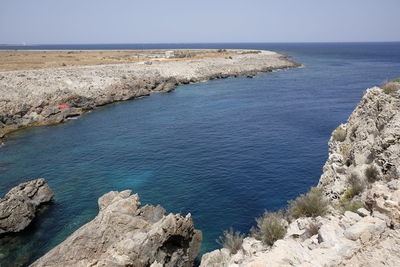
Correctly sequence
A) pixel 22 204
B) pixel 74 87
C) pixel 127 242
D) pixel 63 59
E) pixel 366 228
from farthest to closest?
pixel 63 59, pixel 74 87, pixel 22 204, pixel 127 242, pixel 366 228

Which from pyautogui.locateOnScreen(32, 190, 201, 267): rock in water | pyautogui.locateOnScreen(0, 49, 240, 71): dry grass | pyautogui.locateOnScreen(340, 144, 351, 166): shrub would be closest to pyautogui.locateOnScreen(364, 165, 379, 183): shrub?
pyautogui.locateOnScreen(340, 144, 351, 166): shrub

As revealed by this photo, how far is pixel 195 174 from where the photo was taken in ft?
119

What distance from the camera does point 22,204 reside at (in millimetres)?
28016

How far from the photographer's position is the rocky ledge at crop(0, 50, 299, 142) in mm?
60812

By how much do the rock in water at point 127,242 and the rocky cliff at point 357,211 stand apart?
2.58 meters

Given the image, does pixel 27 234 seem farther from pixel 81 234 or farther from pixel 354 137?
pixel 354 137

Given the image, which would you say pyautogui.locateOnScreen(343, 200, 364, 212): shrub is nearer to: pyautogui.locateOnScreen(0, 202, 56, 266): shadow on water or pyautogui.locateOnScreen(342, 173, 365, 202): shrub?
pyautogui.locateOnScreen(342, 173, 365, 202): shrub

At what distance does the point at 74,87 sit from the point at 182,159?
45119mm

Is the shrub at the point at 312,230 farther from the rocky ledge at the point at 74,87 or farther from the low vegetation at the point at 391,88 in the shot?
the rocky ledge at the point at 74,87

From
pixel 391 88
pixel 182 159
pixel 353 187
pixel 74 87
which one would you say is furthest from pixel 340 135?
pixel 74 87

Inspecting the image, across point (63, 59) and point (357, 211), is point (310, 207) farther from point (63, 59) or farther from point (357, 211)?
point (63, 59)

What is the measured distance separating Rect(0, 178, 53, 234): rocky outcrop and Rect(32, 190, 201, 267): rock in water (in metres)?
8.74

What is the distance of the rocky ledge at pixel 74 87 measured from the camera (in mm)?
60812

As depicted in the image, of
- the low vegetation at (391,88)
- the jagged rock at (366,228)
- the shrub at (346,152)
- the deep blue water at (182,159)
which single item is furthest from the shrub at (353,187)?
the deep blue water at (182,159)
